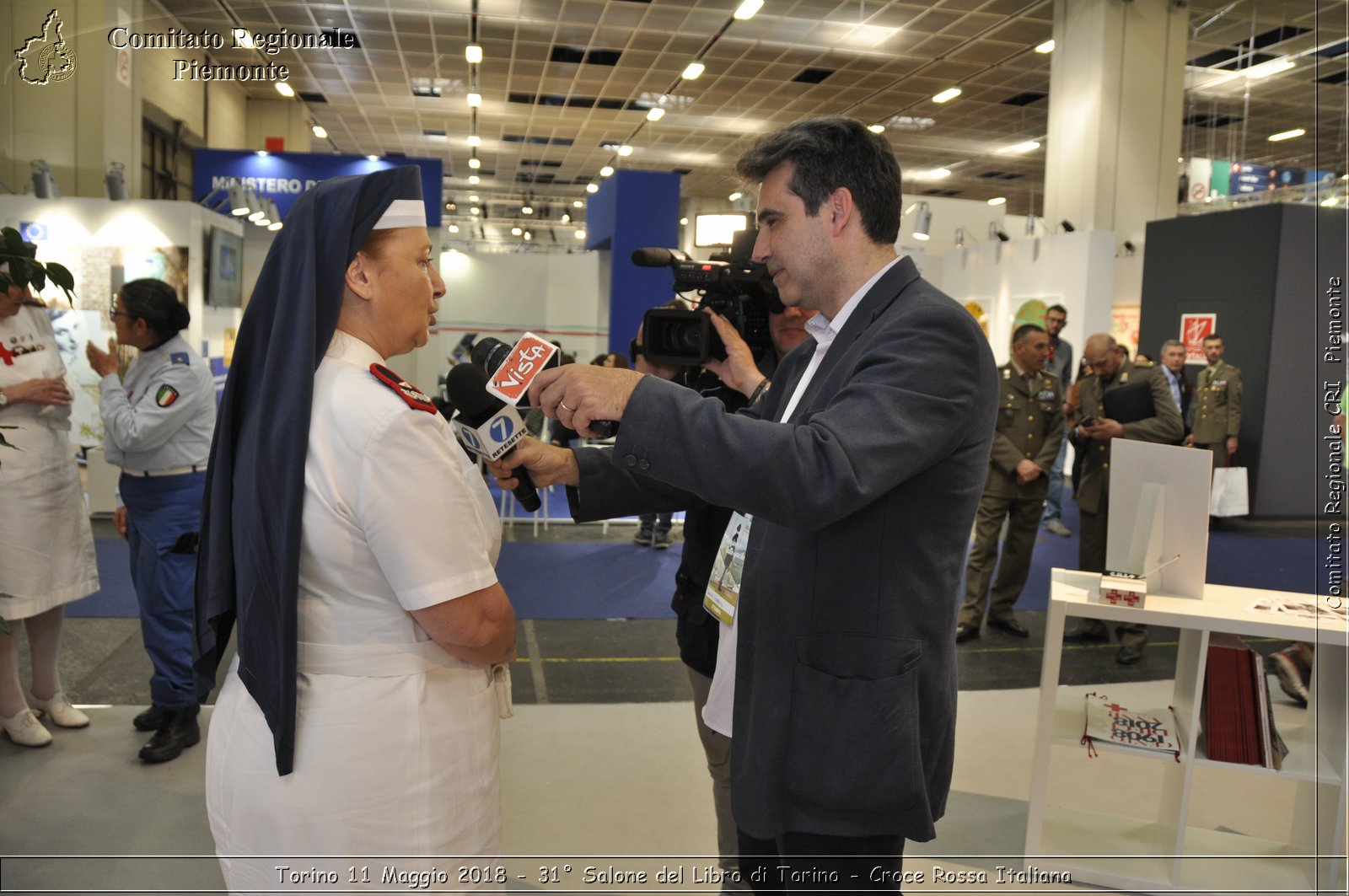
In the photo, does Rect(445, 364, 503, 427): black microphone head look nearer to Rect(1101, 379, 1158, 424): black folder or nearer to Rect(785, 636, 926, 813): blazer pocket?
Rect(785, 636, 926, 813): blazer pocket

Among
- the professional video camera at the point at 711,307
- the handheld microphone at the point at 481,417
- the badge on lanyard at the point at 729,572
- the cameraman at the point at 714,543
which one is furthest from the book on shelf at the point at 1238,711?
the handheld microphone at the point at 481,417

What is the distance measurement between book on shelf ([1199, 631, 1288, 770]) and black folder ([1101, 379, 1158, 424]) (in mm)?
3148

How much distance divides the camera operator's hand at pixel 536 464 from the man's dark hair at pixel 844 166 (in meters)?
0.63

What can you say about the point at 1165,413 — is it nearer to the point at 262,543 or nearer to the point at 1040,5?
the point at 262,543

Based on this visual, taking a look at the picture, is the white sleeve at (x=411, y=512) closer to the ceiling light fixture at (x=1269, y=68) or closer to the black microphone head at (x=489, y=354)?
the black microphone head at (x=489, y=354)

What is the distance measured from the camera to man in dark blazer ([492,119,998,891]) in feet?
3.99

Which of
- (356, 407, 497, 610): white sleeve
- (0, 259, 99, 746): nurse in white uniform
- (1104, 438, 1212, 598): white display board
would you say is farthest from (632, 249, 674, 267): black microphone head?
(0, 259, 99, 746): nurse in white uniform

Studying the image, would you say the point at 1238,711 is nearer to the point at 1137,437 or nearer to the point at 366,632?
the point at 366,632

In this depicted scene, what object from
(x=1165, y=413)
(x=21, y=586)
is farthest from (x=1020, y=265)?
(x=21, y=586)

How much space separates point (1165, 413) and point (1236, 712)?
3.25m

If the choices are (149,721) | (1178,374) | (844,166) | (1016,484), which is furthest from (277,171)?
(844,166)

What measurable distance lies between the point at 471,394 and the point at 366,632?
43cm

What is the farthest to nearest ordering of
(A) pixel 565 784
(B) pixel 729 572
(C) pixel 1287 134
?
(C) pixel 1287 134, (A) pixel 565 784, (B) pixel 729 572

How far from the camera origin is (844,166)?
141cm
